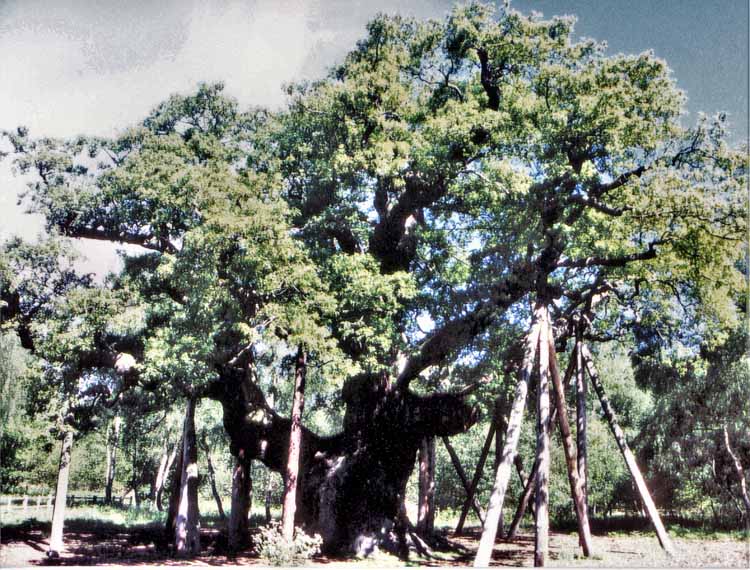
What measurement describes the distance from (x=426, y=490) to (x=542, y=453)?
931cm

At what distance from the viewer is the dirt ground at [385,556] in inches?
443

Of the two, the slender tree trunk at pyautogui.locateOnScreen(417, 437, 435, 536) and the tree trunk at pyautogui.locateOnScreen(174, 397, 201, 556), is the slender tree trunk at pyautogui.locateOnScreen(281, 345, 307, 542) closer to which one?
the tree trunk at pyautogui.locateOnScreen(174, 397, 201, 556)

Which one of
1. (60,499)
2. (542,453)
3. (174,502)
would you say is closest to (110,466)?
(174,502)

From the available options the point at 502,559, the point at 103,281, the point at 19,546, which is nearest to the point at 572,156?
the point at 502,559

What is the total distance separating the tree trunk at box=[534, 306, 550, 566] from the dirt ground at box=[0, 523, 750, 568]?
134 cm

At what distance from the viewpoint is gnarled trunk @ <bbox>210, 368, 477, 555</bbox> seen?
1395 centimetres

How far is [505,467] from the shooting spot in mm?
9945

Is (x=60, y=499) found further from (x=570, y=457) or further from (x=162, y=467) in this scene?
(x=162, y=467)

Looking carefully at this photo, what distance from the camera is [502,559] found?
1351cm

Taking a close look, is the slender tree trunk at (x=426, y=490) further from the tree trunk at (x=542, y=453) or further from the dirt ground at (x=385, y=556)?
the tree trunk at (x=542, y=453)

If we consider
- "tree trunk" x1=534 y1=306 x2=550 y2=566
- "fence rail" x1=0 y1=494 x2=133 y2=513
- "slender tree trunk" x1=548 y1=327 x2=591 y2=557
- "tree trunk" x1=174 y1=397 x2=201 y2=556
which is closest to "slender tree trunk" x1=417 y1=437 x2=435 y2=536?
"slender tree trunk" x1=548 y1=327 x2=591 y2=557

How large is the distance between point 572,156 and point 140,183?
37.0 ft

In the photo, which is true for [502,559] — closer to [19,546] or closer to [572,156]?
[572,156]

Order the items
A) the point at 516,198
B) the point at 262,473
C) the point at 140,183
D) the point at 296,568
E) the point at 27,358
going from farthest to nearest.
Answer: the point at 262,473 → the point at 27,358 → the point at 140,183 → the point at 516,198 → the point at 296,568
